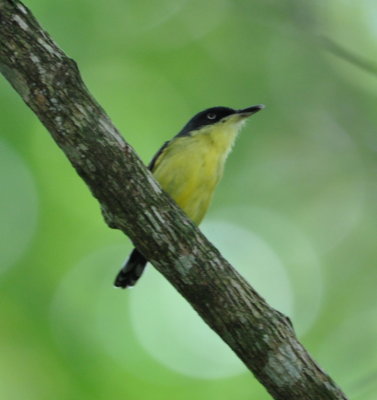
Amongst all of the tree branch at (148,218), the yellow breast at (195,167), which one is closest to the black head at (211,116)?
the yellow breast at (195,167)

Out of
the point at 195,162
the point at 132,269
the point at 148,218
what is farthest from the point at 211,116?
the point at 148,218

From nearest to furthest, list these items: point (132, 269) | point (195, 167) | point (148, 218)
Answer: point (148, 218) → point (195, 167) → point (132, 269)

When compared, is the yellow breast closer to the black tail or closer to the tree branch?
the black tail

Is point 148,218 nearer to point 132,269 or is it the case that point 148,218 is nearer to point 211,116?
point 132,269

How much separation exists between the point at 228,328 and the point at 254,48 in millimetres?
5383

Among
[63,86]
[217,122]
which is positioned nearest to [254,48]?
[217,122]

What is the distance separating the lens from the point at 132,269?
7121mm

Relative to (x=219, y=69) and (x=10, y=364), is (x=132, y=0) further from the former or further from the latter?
(x=10, y=364)

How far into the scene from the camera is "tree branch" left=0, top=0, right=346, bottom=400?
4.70m

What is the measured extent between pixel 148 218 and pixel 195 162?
2.00 meters

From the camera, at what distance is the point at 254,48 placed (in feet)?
31.6

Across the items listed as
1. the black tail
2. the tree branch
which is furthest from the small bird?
the tree branch

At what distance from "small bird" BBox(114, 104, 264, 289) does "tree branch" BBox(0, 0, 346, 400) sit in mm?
1751

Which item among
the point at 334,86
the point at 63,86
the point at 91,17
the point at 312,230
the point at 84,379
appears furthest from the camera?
the point at 312,230
